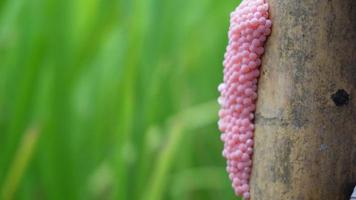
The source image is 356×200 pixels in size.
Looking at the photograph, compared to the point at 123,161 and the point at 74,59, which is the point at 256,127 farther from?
the point at 74,59

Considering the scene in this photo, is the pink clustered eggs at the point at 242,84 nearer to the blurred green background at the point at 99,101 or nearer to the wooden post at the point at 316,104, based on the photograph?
the wooden post at the point at 316,104

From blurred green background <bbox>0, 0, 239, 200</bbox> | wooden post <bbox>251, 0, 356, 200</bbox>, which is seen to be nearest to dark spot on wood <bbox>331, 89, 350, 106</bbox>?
wooden post <bbox>251, 0, 356, 200</bbox>

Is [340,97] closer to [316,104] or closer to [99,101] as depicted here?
[316,104]

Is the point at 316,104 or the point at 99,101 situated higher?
the point at 99,101

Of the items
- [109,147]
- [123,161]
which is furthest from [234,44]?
[109,147]

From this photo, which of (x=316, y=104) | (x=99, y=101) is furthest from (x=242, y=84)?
(x=99, y=101)

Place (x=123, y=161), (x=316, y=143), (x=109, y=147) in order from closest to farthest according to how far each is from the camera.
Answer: (x=316, y=143)
(x=123, y=161)
(x=109, y=147)

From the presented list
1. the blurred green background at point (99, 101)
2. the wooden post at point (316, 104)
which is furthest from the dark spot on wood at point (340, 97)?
the blurred green background at point (99, 101)
